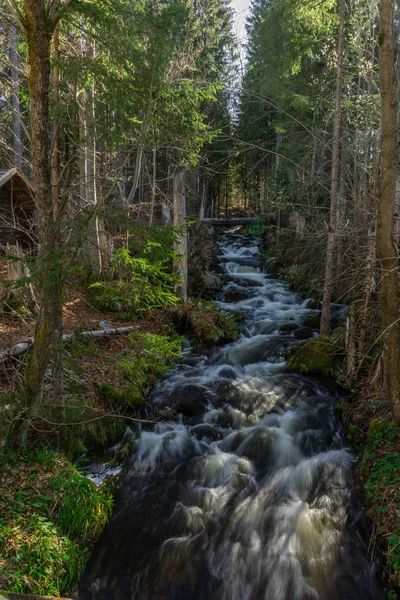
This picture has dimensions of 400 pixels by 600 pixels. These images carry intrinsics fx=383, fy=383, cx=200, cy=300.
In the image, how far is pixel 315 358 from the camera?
34.2ft

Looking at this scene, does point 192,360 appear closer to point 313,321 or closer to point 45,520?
point 313,321

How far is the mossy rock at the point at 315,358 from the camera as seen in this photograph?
10227 millimetres

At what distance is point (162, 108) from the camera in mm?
5504

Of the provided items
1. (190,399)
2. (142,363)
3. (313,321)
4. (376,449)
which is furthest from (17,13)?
(313,321)

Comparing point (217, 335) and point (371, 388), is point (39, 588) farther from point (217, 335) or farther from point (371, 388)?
point (217, 335)

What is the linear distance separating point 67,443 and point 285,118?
62.8ft

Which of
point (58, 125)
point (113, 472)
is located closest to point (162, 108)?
point (58, 125)

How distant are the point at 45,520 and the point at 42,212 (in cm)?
382

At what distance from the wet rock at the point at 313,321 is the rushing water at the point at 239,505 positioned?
349 cm

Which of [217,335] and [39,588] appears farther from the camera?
[217,335]

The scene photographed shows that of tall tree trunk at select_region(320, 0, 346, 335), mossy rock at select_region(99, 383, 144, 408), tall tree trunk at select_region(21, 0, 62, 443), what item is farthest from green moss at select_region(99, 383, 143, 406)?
tall tree trunk at select_region(320, 0, 346, 335)

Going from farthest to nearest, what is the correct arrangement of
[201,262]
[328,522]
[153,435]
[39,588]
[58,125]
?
[201,262] → [153,435] → [328,522] → [58,125] → [39,588]

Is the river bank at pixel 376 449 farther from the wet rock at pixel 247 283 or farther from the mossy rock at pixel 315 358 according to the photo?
the wet rock at pixel 247 283

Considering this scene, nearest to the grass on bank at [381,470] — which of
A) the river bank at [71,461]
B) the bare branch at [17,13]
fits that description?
the river bank at [71,461]
